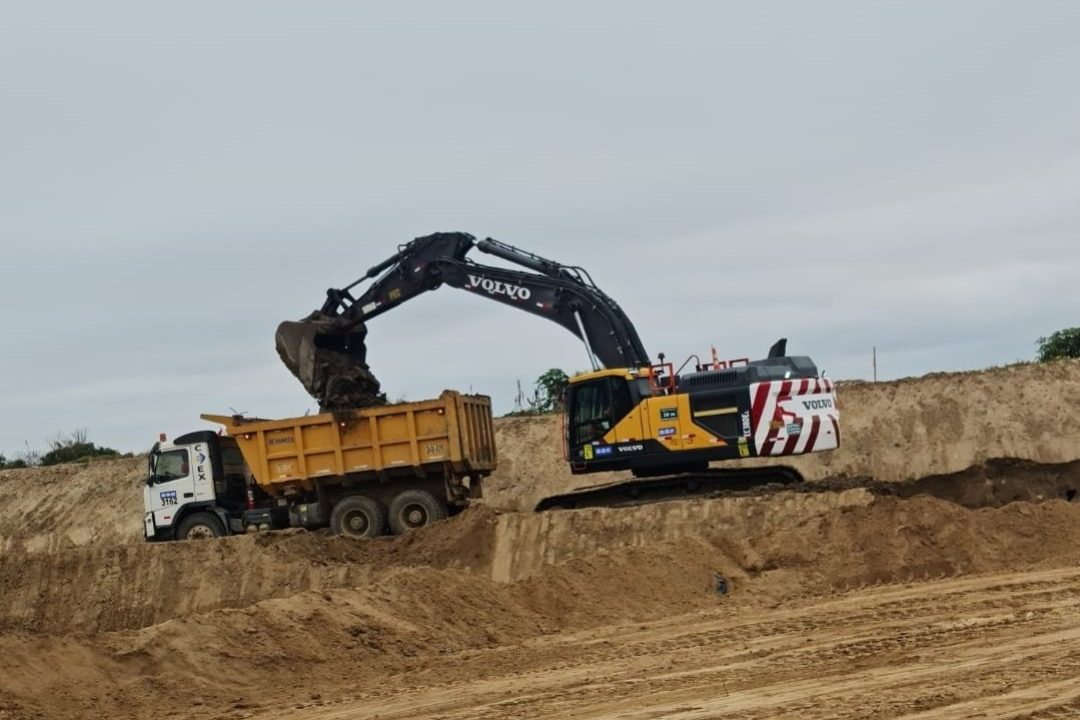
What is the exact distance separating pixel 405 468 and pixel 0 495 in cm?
2068

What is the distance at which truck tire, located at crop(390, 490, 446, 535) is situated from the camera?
2373 cm

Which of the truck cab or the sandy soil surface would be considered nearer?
the sandy soil surface

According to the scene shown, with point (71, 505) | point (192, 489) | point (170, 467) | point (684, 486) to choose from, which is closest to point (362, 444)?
point (192, 489)

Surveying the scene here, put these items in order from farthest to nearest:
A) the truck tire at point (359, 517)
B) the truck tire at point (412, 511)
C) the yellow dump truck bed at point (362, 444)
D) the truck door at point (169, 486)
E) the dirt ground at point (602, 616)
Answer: the truck door at point (169, 486), the truck tire at point (359, 517), the truck tire at point (412, 511), the yellow dump truck bed at point (362, 444), the dirt ground at point (602, 616)

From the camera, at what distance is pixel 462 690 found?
449 inches

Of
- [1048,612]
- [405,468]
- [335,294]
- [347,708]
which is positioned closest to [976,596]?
[1048,612]

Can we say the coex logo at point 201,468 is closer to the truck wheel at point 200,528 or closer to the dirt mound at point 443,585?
the truck wheel at point 200,528

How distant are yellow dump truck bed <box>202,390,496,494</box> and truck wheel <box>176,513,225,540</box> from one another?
1348 millimetres

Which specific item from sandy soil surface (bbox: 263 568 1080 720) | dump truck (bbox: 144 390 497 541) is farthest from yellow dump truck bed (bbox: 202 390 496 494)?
sandy soil surface (bbox: 263 568 1080 720)

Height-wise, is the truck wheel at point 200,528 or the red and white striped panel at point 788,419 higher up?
the red and white striped panel at point 788,419

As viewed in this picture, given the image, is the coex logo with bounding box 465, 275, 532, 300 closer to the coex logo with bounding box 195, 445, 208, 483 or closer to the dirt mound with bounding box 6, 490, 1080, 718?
the dirt mound with bounding box 6, 490, 1080, 718

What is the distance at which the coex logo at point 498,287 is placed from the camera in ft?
81.4

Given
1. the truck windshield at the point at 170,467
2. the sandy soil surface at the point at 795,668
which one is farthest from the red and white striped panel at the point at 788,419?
the truck windshield at the point at 170,467

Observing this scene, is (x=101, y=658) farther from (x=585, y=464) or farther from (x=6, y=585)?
(x=585, y=464)
